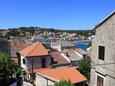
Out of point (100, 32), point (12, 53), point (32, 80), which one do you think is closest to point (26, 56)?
point (32, 80)

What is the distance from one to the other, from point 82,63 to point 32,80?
859 cm

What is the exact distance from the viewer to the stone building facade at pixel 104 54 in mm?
18266

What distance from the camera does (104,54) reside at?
1927 cm

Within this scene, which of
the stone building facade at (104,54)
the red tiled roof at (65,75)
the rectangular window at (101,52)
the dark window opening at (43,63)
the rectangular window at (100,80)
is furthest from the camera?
the dark window opening at (43,63)

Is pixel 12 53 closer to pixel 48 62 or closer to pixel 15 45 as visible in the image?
pixel 15 45

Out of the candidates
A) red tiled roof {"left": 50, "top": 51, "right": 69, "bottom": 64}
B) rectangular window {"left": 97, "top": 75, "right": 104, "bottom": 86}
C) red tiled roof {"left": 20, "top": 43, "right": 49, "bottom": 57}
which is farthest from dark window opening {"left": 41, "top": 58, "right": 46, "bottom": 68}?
rectangular window {"left": 97, "top": 75, "right": 104, "bottom": 86}

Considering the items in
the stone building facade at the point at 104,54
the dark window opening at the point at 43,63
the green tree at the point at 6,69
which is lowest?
the dark window opening at the point at 43,63

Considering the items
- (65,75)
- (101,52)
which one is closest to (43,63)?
(65,75)

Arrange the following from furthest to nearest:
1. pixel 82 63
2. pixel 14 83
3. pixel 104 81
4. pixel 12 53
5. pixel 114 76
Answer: pixel 12 53
pixel 82 63
pixel 14 83
pixel 104 81
pixel 114 76

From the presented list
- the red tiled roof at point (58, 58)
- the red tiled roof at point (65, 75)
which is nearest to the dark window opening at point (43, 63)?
the red tiled roof at point (58, 58)

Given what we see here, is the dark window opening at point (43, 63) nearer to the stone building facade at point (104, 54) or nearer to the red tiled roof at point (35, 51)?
the red tiled roof at point (35, 51)

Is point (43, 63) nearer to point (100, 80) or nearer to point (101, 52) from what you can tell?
point (100, 80)

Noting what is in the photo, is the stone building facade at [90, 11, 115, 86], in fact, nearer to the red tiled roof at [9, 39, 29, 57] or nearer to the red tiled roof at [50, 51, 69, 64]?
the red tiled roof at [50, 51, 69, 64]

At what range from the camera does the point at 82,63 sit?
37406 mm
